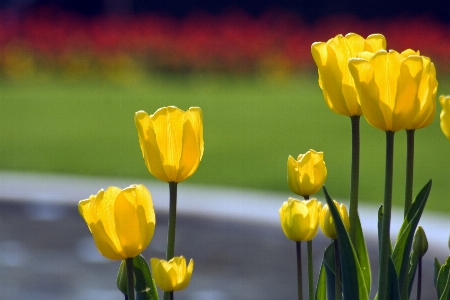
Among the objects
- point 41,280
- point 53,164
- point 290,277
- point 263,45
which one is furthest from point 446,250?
point 263,45

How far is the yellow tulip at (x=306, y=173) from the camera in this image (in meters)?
1.50

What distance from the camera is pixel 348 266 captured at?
1.30 meters

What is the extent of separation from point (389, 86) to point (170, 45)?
10.9 meters

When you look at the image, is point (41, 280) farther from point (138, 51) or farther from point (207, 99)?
point (138, 51)

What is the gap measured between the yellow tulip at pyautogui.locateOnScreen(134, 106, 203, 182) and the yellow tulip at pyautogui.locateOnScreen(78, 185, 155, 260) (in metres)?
0.06

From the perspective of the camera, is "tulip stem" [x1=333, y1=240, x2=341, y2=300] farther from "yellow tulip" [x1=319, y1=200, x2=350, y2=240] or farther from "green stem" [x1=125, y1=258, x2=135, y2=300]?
"green stem" [x1=125, y1=258, x2=135, y2=300]

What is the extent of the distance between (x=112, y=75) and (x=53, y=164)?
17.1 feet

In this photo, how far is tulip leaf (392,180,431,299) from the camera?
130 centimetres

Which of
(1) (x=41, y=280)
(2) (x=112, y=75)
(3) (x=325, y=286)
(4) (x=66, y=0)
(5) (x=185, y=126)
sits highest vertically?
(4) (x=66, y=0)

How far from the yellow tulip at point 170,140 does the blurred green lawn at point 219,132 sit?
154 inches

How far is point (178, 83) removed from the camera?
11344 millimetres

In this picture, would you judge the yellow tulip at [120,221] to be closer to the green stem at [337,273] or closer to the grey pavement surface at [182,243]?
the green stem at [337,273]

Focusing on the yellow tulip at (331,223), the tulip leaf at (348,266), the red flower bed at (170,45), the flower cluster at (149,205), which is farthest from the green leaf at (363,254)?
the red flower bed at (170,45)

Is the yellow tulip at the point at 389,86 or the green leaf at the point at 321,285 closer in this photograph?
the yellow tulip at the point at 389,86
